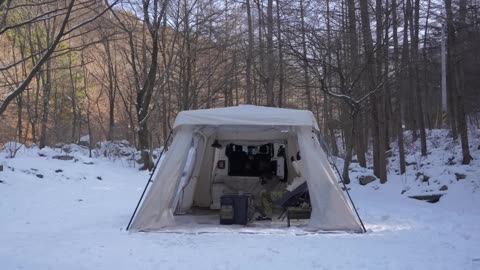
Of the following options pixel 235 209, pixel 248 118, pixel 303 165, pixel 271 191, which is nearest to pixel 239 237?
pixel 235 209

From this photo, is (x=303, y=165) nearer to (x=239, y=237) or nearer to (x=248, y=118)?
(x=248, y=118)

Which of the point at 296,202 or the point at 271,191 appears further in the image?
the point at 271,191

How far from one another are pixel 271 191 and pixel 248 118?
296 centimetres

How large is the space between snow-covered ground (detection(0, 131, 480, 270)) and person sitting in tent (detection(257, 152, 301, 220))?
1698 mm

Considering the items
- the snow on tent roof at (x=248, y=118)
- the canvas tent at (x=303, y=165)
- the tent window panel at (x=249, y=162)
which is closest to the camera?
the canvas tent at (x=303, y=165)

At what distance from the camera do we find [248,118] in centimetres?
909

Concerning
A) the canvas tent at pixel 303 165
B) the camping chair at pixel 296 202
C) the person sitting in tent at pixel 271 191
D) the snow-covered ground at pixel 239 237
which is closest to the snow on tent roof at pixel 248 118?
the canvas tent at pixel 303 165

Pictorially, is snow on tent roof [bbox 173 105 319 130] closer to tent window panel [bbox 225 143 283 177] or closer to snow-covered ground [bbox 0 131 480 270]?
snow-covered ground [bbox 0 131 480 270]

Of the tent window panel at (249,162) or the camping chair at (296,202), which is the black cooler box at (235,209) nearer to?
the camping chair at (296,202)

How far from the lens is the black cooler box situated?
31.6ft

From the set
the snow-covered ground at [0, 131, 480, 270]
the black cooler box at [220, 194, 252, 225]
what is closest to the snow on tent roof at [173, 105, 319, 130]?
the black cooler box at [220, 194, 252, 225]

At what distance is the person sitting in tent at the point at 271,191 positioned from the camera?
10.8 m

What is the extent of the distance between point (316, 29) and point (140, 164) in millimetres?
9655

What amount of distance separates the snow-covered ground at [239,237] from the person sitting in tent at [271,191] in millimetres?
1698
